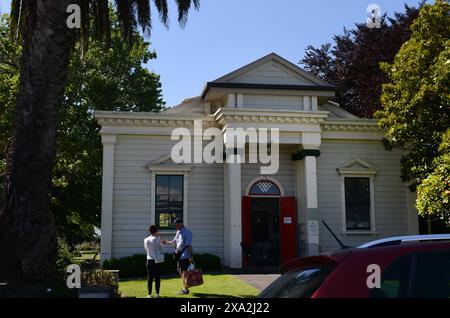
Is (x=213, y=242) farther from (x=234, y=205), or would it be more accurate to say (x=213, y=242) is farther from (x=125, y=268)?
(x=125, y=268)

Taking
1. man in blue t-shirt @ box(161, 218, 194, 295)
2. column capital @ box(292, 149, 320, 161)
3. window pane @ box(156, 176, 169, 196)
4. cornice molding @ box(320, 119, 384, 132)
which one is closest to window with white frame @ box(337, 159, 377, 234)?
cornice molding @ box(320, 119, 384, 132)

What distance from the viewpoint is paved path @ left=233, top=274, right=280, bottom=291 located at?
46.4 ft

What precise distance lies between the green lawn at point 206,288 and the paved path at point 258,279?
0.22 meters

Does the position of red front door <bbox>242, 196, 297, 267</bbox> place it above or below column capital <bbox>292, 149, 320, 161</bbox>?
below

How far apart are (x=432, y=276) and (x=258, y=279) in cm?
1185

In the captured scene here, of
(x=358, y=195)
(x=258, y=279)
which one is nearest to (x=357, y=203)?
(x=358, y=195)

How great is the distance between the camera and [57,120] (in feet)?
39.2

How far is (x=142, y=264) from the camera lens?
17.8 m

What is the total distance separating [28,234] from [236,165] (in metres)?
8.97

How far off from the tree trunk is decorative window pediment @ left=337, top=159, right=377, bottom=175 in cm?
1197

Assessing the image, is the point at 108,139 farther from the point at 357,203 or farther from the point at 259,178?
the point at 357,203

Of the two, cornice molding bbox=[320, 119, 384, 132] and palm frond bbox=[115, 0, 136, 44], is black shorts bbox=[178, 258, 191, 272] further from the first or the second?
cornice molding bbox=[320, 119, 384, 132]

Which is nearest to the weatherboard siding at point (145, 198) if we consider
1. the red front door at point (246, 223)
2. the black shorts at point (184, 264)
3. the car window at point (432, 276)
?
the red front door at point (246, 223)

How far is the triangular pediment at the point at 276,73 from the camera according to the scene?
65.2ft
